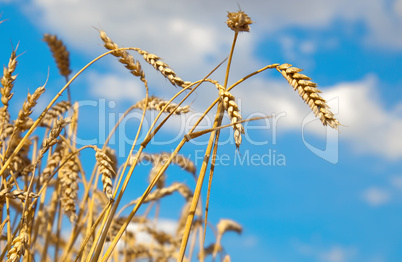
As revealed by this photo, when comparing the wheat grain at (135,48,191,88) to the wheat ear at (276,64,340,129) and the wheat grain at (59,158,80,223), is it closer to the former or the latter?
the wheat ear at (276,64,340,129)

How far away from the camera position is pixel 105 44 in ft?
6.46

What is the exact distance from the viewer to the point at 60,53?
3301 millimetres

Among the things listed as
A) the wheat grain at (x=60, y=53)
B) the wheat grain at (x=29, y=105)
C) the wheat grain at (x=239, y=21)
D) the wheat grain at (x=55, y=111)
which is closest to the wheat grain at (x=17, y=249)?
the wheat grain at (x=29, y=105)

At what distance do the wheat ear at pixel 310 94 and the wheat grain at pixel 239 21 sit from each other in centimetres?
25

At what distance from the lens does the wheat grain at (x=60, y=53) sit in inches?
128

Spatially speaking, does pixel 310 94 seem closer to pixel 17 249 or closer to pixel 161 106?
pixel 161 106

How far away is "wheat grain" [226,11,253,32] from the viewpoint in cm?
176

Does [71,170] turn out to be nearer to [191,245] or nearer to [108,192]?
[108,192]

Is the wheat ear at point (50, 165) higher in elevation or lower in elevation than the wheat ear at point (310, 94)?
lower

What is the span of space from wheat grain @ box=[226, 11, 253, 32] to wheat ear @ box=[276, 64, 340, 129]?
0.25 m

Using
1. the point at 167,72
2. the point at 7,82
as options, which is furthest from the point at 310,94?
the point at 7,82

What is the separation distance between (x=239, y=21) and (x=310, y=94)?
0.40 metres

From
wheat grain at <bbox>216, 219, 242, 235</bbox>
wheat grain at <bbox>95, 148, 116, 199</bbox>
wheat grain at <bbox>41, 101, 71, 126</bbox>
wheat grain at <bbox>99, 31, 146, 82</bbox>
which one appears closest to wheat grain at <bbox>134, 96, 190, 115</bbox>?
wheat grain at <bbox>99, 31, 146, 82</bbox>

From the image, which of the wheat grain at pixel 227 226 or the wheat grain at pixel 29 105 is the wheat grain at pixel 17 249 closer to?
the wheat grain at pixel 29 105
